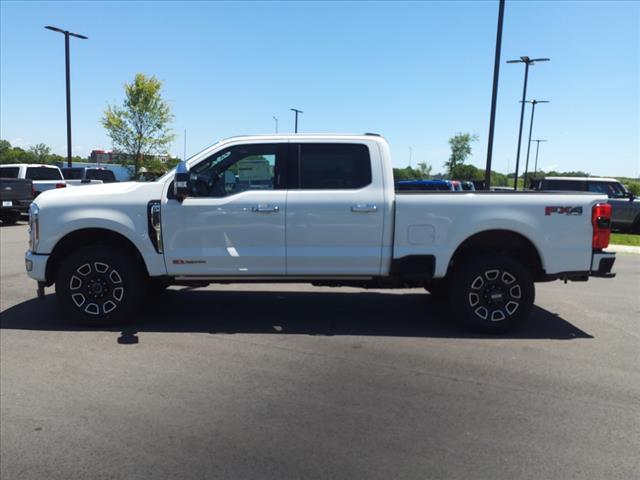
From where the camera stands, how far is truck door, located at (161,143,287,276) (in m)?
5.75

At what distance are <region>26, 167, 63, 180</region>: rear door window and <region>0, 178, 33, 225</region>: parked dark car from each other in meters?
3.01

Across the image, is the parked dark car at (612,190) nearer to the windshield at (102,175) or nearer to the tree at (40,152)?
the windshield at (102,175)

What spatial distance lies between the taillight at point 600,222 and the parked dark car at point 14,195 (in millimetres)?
17467

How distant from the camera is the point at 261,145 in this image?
19.5ft

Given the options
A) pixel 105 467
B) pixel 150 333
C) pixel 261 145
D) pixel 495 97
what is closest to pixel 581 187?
pixel 495 97

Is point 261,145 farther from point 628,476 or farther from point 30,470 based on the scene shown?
point 628,476

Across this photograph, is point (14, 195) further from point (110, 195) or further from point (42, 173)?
point (110, 195)

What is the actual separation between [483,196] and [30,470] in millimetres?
4659

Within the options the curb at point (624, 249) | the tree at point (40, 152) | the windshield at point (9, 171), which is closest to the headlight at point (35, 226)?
the curb at point (624, 249)

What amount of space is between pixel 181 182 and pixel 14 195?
1486 centimetres

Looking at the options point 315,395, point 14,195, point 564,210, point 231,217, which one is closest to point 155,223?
point 231,217

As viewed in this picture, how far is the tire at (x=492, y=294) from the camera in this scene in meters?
5.78

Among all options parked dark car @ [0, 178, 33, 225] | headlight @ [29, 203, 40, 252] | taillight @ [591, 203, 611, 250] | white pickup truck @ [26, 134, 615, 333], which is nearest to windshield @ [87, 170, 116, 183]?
parked dark car @ [0, 178, 33, 225]

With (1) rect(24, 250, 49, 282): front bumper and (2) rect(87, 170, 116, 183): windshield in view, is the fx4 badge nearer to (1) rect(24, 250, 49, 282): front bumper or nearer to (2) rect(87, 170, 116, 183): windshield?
(1) rect(24, 250, 49, 282): front bumper
